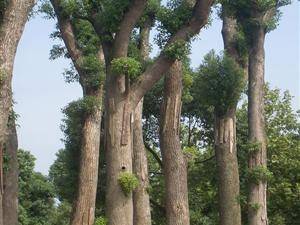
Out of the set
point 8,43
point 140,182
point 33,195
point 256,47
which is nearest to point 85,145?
point 140,182

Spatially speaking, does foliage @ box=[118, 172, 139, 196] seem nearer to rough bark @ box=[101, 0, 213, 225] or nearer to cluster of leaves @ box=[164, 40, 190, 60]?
rough bark @ box=[101, 0, 213, 225]

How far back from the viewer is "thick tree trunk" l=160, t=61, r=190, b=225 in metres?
14.0

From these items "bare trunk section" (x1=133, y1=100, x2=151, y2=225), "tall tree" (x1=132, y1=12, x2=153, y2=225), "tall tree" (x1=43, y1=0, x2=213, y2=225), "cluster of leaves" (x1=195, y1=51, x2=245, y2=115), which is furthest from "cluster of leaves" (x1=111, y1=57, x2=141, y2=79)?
"bare trunk section" (x1=133, y1=100, x2=151, y2=225)

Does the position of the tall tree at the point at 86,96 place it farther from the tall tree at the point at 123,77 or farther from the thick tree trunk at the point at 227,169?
the tall tree at the point at 123,77

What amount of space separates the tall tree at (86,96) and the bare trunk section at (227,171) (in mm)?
3607

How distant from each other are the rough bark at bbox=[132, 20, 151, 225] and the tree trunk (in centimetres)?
673

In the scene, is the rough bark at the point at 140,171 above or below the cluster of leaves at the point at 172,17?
below

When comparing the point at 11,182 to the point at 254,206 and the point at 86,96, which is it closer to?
the point at 86,96

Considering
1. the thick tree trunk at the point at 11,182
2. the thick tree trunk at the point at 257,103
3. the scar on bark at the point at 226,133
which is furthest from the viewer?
the scar on bark at the point at 226,133

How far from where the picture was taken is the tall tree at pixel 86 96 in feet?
55.3

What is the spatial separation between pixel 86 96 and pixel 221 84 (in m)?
3.91

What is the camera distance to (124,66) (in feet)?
38.7

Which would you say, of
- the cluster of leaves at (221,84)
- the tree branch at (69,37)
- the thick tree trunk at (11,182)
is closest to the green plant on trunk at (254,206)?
the cluster of leaves at (221,84)

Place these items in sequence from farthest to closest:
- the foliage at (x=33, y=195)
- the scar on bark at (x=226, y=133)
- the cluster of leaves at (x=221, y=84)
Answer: the foliage at (x=33, y=195)
the cluster of leaves at (x=221, y=84)
the scar on bark at (x=226, y=133)
